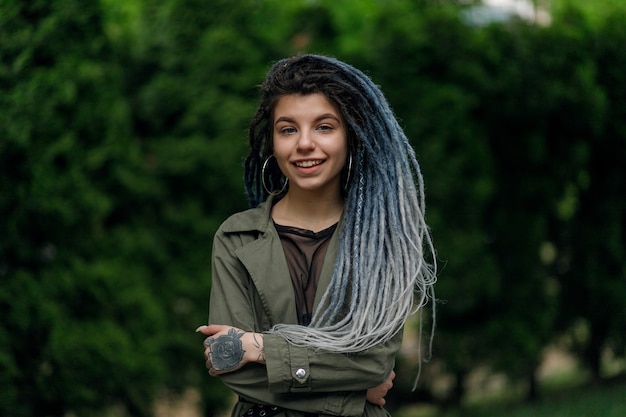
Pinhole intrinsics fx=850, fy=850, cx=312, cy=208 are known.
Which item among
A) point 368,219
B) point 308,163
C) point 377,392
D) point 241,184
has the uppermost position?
point 308,163

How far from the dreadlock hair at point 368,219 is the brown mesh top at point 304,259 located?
0.08m

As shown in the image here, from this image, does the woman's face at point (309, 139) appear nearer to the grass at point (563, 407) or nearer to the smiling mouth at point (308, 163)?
the smiling mouth at point (308, 163)

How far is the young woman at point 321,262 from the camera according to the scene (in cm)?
269

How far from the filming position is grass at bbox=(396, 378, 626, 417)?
685 centimetres

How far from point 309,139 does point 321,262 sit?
43cm

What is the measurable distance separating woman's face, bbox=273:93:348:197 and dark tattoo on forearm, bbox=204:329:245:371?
571 millimetres

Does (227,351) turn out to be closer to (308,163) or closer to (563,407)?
(308,163)

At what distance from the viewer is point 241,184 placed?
6309 millimetres

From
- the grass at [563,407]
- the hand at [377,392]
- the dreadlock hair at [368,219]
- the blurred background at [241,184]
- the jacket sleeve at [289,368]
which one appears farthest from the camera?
the grass at [563,407]

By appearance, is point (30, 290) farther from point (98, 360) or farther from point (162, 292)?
point (162, 292)

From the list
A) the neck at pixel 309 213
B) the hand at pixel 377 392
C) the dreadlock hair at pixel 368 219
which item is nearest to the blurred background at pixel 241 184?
the neck at pixel 309 213

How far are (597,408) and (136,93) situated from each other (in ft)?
14.6

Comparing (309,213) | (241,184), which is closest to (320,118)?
(309,213)

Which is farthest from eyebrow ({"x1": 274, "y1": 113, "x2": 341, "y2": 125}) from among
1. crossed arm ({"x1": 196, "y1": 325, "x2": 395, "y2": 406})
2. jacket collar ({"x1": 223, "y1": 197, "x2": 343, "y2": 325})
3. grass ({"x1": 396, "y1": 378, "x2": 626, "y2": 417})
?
grass ({"x1": 396, "y1": 378, "x2": 626, "y2": 417})
